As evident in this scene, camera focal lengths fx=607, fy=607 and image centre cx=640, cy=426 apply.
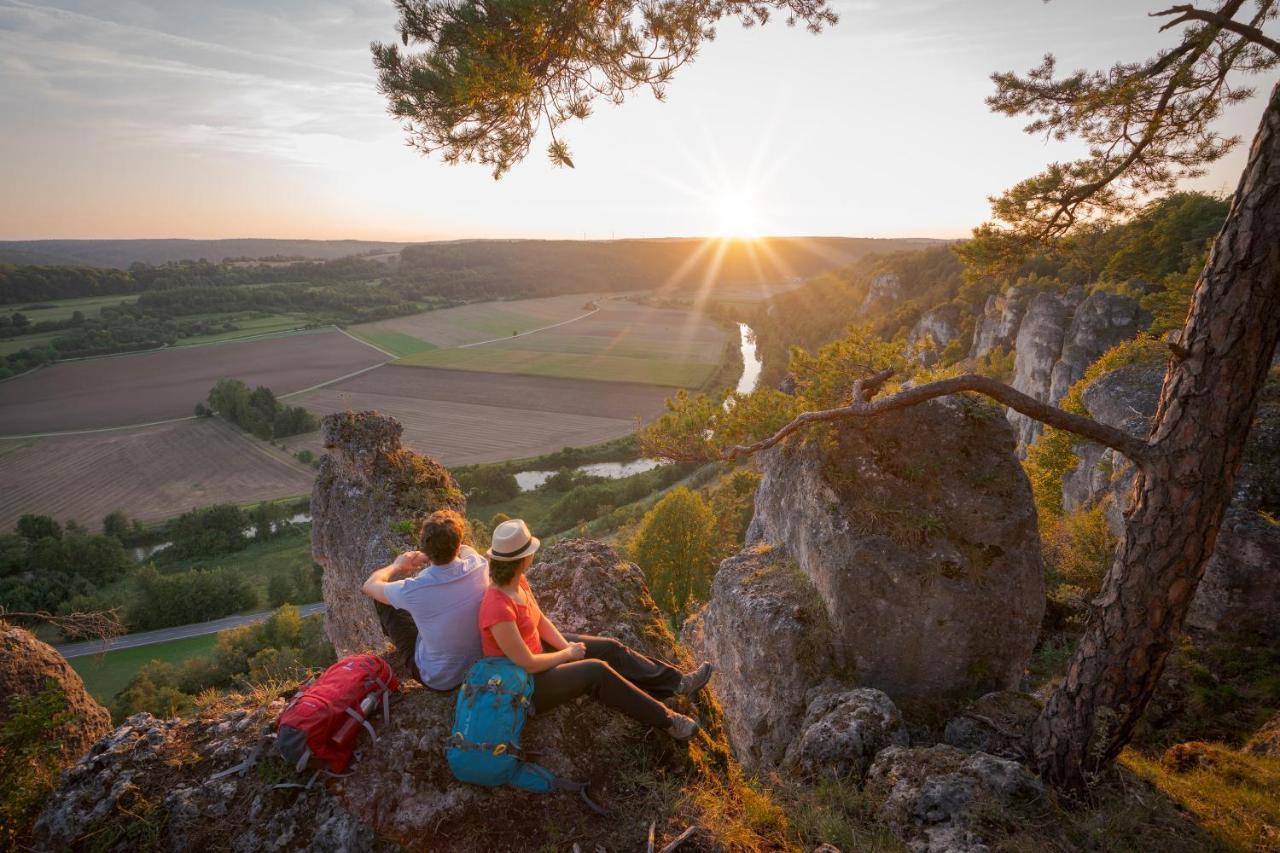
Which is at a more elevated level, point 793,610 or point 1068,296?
point 1068,296

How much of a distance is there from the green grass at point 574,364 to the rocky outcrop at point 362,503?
228 feet

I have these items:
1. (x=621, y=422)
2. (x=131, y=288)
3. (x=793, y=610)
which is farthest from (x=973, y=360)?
(x=131, y=288)

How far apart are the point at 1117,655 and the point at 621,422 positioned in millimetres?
64481

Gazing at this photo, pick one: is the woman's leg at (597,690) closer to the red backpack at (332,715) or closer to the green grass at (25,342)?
the red backpack at (332,715)

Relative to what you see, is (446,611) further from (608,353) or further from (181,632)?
(608,353)

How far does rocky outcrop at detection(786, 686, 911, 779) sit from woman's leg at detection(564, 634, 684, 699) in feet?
6.28

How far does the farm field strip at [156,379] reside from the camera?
221ft

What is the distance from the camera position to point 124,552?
47.3 meters

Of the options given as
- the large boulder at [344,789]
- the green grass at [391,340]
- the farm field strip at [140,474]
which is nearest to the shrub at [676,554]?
the large boulder at [344,789]

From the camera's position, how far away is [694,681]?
5.95 meters

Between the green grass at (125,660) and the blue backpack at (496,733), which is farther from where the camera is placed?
the green grass at (125,660)

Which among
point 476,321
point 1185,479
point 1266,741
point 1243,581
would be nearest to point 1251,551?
point 1243,581

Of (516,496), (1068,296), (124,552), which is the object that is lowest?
(124,552)

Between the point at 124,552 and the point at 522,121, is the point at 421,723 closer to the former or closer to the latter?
the point at 522,121
